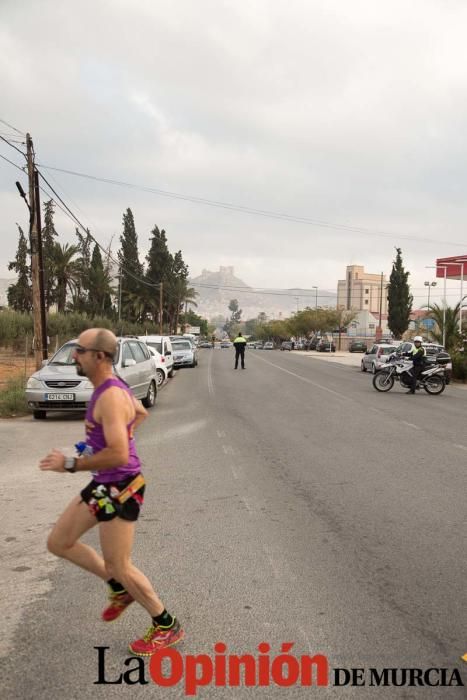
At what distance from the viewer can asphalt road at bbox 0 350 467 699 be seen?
3.22 meters

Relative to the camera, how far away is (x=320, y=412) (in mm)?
13781

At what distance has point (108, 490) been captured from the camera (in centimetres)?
310

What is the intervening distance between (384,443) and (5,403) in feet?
27.0

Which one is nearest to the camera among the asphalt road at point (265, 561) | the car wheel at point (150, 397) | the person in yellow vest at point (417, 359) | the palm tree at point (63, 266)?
the asphalt road at point (265, 561)

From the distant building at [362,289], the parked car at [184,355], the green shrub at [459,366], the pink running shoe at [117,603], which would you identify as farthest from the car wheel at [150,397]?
the distant building at [362,289]

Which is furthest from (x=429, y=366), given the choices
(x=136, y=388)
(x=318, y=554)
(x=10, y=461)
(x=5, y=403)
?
(x=318, y=554)

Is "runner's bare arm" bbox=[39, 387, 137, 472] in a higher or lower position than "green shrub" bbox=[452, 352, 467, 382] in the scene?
higher

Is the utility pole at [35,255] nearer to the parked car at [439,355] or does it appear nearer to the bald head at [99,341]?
the parked car at [439,355]

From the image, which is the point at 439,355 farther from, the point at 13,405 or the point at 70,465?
the point at 70,465

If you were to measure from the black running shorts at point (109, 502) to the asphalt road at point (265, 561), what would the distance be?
2.49 feet

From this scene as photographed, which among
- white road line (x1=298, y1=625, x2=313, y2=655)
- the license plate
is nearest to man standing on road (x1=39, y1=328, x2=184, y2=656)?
white road line (x1=298, y1=625, x2=313, y2=655)

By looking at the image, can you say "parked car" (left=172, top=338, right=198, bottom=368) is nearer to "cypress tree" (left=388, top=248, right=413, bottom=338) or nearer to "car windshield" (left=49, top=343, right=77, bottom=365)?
"car windshield" (left=49, top=343, right=77, bottom=365)

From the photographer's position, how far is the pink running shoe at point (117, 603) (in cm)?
333

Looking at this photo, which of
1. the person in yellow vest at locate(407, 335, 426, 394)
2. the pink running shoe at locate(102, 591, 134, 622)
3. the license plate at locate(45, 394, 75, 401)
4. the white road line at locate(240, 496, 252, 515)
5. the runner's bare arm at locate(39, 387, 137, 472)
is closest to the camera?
the runner's bare arm at locate(39, 387, 137, 472)
